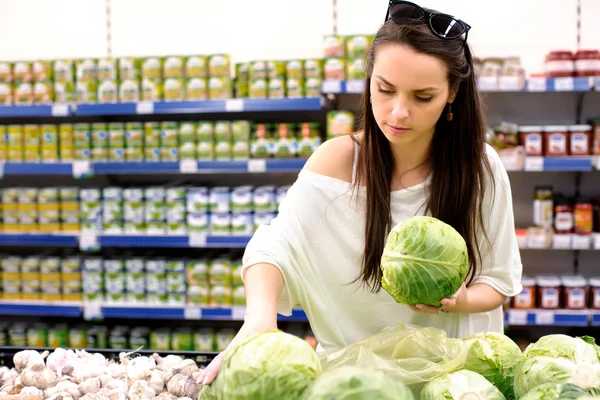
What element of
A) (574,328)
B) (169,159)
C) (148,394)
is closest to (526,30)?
(574,328)

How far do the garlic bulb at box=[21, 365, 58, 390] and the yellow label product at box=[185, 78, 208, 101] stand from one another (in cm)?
267

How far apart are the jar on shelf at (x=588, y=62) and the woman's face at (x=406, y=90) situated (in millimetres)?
2698

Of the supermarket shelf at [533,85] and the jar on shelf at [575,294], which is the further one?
the jar on shelf at [575,294]

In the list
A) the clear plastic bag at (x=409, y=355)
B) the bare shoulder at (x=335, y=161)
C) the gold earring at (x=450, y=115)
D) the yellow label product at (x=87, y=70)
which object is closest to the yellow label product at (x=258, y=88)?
the yellow label product at (x=87, y=70)

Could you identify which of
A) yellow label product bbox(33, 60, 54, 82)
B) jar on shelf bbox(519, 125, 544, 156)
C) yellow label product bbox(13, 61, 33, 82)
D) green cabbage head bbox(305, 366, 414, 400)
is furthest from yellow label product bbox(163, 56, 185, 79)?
green cabbage head bbox(305, 366, 414, 400)

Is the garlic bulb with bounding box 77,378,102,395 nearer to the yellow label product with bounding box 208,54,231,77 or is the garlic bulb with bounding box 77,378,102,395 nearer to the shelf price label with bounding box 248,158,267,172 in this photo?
the shelf price label with bounding box 248,158,267,172

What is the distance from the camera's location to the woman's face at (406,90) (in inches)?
50.9

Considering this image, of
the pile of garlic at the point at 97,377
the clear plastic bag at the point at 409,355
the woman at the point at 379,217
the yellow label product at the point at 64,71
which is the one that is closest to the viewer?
the clear plastic bag at the point at 409,355

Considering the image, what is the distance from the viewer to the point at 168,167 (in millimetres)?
3963

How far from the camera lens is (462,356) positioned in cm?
109

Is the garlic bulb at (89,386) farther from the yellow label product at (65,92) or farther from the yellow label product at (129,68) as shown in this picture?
the yellow label product at (65,92)

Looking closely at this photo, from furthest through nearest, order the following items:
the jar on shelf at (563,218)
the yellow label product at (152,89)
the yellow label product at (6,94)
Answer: the yellow label product at (6,94), the yellow label product at (152,89), the jar on shelf at (563,218)

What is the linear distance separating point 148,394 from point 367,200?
645 mm

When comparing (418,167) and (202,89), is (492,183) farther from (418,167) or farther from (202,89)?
(202,89)
